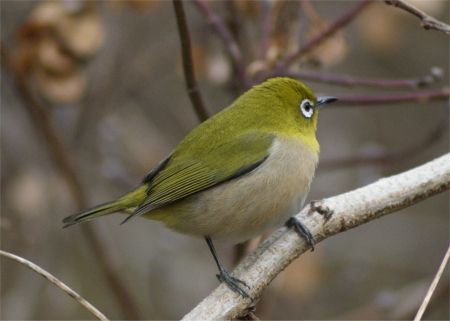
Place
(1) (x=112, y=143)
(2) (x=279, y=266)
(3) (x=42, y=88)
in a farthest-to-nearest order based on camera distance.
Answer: (1) (x=112, y=143), (3) (x=42, y=88), (2) (x=279, y=266)

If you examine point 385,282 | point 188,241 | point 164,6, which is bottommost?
point 385,282

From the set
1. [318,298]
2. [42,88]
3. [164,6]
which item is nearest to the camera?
[42,88]

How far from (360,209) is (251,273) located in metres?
0.51

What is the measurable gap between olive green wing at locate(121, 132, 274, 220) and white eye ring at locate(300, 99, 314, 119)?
0.32 metres

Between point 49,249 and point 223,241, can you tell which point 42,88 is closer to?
point 223,241

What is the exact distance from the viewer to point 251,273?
3.05m

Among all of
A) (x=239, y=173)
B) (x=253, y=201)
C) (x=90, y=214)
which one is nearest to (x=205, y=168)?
(x=239, y=173)

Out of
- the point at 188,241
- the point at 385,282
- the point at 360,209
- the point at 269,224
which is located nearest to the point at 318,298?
the point at 385,282

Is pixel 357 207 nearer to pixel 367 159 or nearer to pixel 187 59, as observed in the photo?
pixel 187 59

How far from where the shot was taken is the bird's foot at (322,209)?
10.2 ft

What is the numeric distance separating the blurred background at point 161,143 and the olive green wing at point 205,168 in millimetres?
435

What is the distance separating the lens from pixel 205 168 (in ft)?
12.8

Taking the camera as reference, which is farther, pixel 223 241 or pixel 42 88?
pixel 42 88

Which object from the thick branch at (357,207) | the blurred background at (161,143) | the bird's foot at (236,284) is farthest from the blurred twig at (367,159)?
the bird's foot at (236,284)
